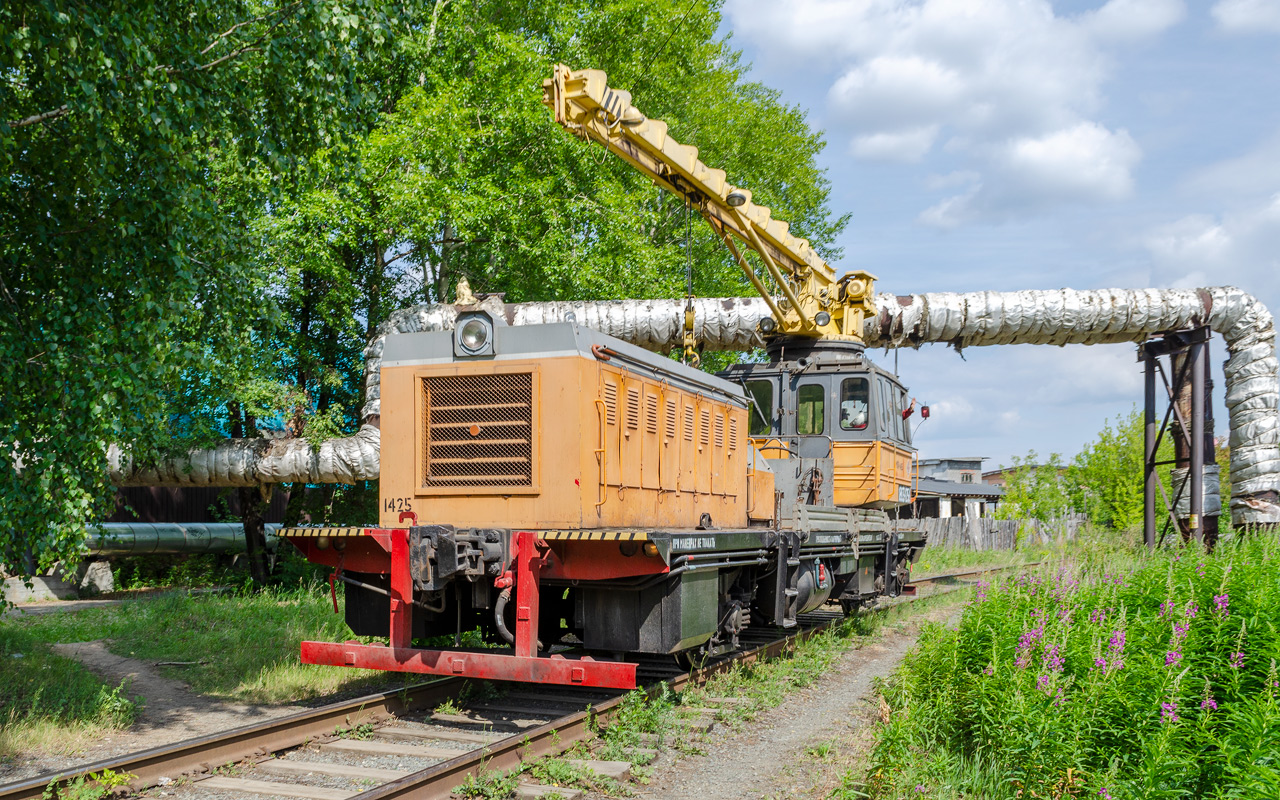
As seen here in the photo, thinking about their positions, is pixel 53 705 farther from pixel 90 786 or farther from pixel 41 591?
pixel 41 591

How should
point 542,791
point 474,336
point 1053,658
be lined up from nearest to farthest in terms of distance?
1. point 542,791
2. point 1053,658
3. point 474,336

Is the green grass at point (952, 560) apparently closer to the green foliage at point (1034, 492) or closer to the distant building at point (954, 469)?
the green foliage at point (1034, 492)

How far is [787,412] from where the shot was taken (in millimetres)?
12930

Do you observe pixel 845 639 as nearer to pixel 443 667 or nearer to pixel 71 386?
pixel 443 667

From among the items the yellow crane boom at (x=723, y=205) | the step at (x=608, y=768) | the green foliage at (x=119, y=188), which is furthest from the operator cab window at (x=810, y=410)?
the step at (x=608, y=768)

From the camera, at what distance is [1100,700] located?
236 inches

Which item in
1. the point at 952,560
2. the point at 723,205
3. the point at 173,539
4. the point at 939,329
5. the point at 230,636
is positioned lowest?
the point at 952,560

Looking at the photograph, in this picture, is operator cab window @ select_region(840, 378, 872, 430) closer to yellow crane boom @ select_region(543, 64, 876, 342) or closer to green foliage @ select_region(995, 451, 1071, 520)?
yellow crane boom @ select_region(543, 64, 876, 342)

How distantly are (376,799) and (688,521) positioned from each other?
446 cm

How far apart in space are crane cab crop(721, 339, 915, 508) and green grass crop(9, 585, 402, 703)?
5.94 metres

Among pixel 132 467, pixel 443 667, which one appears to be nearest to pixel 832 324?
pixel 443 667

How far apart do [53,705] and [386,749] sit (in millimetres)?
3361

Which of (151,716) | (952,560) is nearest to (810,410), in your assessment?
(151,716)

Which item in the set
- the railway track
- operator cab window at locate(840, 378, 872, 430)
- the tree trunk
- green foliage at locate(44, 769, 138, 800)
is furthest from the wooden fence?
green foliage at locate(44, 769, 138, 800)
